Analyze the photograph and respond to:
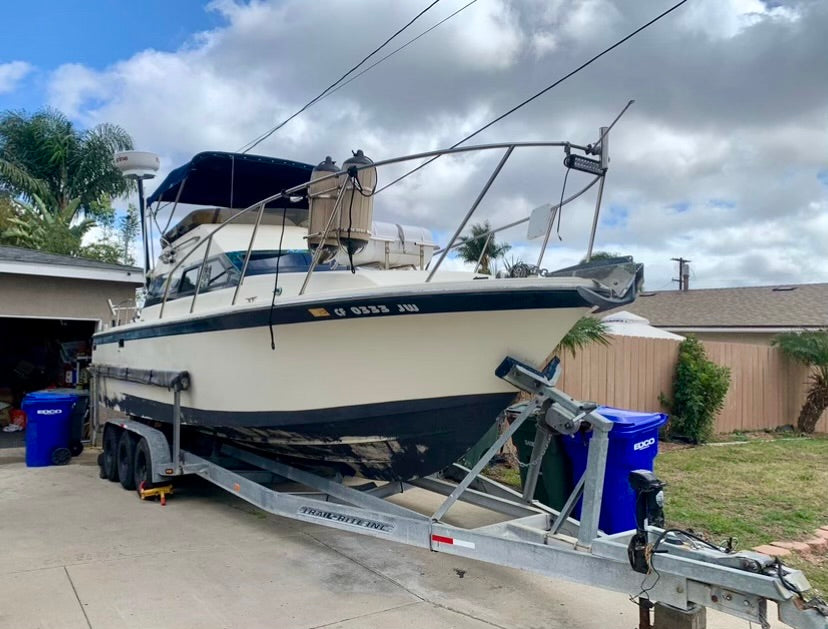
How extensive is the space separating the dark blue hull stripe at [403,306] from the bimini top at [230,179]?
214cm

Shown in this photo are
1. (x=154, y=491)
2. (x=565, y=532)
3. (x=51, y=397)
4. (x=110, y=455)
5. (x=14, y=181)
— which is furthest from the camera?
(x=14, y=181)

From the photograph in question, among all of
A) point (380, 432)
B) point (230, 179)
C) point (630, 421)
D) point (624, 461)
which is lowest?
point (624, 461)

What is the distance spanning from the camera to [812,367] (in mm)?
14398

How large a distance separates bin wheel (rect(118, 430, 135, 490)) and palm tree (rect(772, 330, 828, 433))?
12.9 m

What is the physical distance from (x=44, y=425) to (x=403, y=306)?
6835 millimetres

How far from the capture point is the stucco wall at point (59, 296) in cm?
975

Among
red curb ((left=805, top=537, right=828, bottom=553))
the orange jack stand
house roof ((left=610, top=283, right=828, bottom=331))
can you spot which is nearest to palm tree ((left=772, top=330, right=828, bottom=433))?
house roof ((left=610, top=283, right=828, bottom=331))

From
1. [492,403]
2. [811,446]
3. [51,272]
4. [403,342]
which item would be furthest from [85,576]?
[811,446]

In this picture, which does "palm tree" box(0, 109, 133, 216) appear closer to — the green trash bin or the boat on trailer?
the boat on trailer

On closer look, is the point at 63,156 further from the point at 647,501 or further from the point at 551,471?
the point at 647,501

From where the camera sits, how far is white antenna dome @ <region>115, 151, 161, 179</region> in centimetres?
792

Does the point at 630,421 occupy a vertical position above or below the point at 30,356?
below

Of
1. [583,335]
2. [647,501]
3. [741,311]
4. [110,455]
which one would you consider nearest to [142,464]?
[110,455]

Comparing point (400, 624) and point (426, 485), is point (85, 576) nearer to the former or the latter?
point (400, 624)
